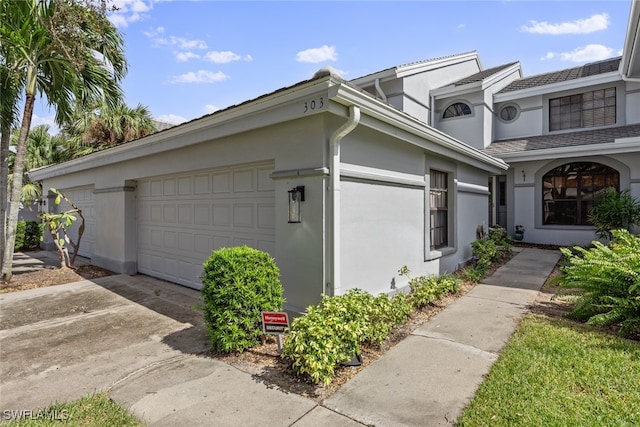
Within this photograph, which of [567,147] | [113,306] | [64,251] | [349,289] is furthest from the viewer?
[567,147]

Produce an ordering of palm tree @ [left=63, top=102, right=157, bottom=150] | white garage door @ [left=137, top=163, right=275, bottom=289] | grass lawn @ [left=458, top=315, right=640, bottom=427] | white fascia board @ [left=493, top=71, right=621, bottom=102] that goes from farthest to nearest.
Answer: palm tree @ [left=63, top=102, right=157, bottom=150] < white fascia board @ [left=493, top=71, right=621, bottom=102] < white garage door @ [left=137, top=163, right=275, bottom=289] < grass lawn @ [left=458, top=315, right=640, bottom=427]

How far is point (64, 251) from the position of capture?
9.14 meters

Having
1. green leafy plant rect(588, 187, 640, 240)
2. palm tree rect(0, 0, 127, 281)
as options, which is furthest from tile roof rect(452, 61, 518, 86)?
palm tree rect(0, 0, 127, 281)

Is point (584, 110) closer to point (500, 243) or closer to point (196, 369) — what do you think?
point (500, 243)

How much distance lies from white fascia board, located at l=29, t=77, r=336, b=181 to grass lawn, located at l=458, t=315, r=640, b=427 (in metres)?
3.41

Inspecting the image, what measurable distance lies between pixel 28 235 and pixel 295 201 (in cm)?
1461

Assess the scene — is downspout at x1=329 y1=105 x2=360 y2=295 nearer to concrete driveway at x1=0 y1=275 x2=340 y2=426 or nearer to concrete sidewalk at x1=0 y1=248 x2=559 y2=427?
concrete sidewalk at x1=0 y1=248 x2=559 y2=427

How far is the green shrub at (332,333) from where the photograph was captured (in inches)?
129

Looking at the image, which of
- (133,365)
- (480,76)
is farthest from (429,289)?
(480,76)

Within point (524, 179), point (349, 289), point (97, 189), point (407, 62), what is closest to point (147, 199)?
point (97, 189)

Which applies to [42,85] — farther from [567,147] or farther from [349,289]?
[567,147]

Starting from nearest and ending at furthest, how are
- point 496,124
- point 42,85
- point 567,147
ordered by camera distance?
1. point 42,85
2. point 567,147
3. point 496,124

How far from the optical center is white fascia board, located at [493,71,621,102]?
11.7 meters

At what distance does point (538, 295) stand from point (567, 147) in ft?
23.7
